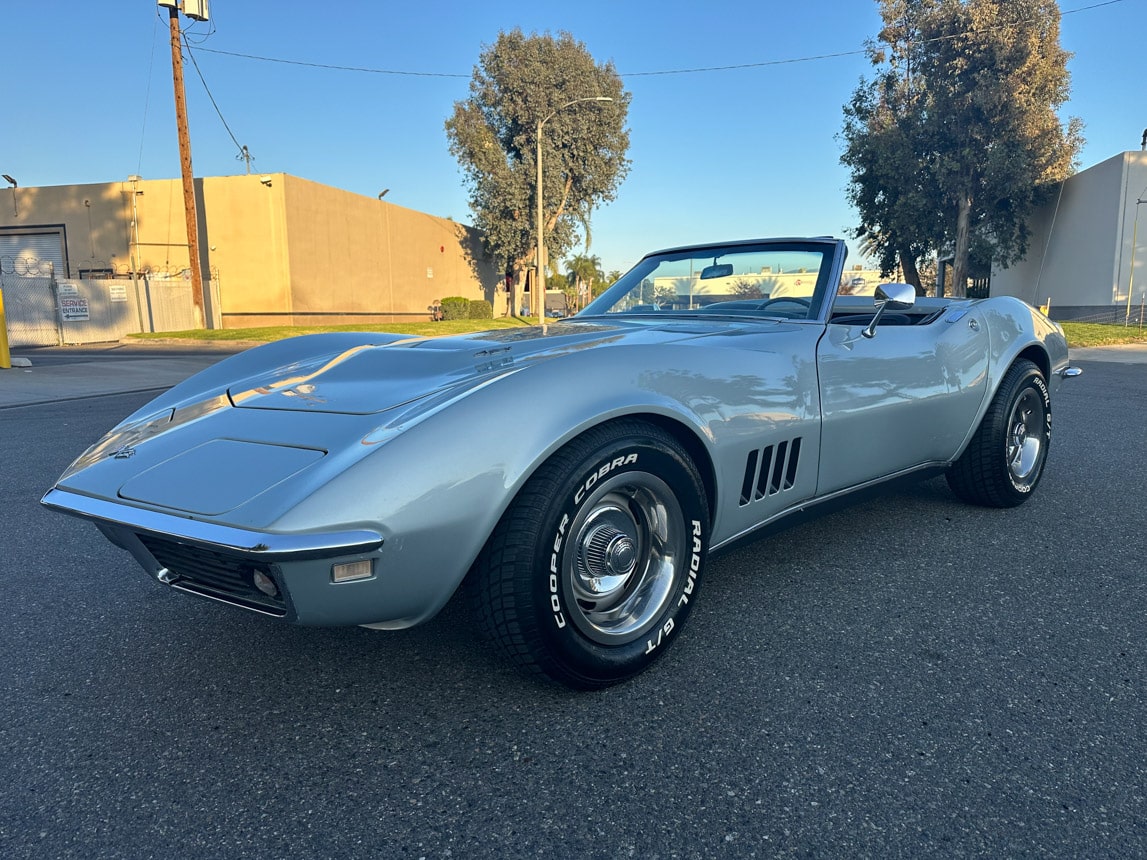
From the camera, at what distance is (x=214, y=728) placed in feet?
6.28

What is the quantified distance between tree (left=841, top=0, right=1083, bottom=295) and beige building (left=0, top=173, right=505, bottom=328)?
1906cm

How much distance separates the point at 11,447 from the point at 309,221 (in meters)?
22.3

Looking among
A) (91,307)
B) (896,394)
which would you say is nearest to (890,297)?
(896,394)

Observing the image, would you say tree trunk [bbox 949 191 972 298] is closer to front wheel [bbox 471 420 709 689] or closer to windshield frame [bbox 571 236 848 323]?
windshield frame [bbox 571 236 848 323]

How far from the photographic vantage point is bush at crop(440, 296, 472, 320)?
32.8 metres

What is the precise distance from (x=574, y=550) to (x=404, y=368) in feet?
2.53

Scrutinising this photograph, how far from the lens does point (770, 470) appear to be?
2.48 m

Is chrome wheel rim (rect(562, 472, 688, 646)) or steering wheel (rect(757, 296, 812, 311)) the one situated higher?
steering wheel (rect(757, 296, 812, 311))

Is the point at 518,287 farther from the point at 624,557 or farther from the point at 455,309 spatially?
the point at 624,557

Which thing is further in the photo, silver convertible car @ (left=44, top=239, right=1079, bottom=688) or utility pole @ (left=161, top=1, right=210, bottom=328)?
utility pole @ (left=161, top=1, right=210, bottom=328)

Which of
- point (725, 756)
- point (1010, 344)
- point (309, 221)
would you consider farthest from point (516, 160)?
point (725, 756)

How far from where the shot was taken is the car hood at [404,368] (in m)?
2.08

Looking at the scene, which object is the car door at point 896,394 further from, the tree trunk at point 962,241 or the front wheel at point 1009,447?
the tree trunk at point 962,241

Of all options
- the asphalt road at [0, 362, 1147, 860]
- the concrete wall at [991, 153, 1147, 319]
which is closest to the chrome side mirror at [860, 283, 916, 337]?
the asphalt road at [0, 362, 1147, 860]
